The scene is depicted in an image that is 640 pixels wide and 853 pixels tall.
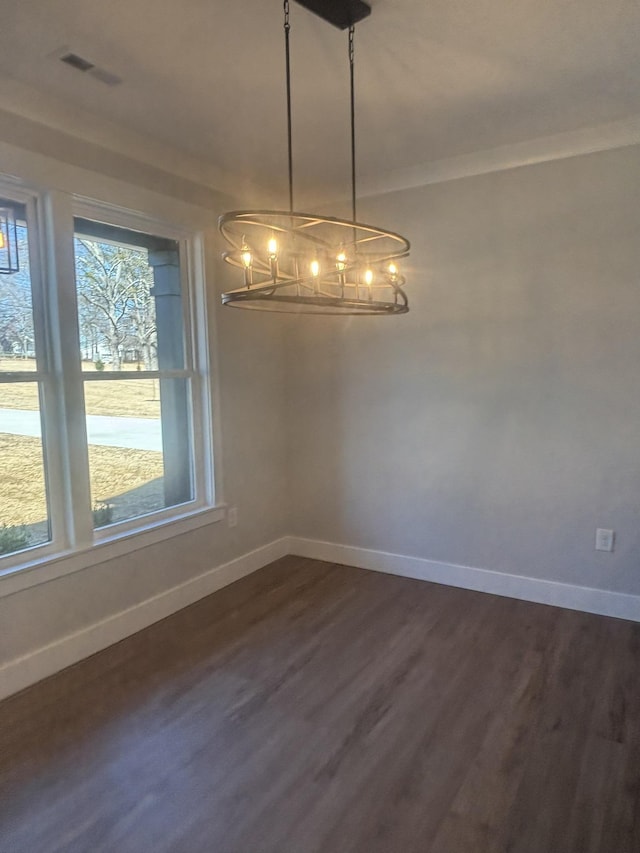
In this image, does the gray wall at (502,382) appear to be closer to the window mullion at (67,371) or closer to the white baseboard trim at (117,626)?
the white baseboard trim at (117,626)

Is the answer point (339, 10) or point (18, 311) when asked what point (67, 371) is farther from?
point (339, 10)

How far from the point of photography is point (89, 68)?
219cm

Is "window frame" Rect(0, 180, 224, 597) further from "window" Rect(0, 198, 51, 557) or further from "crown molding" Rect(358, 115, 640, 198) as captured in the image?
"crown molding" Rect(358, 115, 640, 198)

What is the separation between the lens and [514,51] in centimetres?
211

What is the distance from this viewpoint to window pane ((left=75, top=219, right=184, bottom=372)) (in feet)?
9.05

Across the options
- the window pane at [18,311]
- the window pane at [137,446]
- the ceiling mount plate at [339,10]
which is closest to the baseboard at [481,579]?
the window pane at [137,446]

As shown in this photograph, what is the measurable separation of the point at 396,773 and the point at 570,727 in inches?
29.2

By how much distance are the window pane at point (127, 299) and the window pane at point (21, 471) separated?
373 mm

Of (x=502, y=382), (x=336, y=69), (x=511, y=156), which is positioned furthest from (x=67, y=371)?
(x=511, y=156)

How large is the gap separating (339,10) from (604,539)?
2739mm

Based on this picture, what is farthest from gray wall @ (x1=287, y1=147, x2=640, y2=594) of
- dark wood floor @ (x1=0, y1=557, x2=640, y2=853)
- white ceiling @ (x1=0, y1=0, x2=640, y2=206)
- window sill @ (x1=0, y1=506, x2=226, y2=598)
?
window sill @ (x1=0, y1=506, x2=226, y2=598)

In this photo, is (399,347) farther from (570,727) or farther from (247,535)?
(570,727)

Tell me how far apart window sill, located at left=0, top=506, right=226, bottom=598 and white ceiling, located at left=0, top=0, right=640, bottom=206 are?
2.03 m

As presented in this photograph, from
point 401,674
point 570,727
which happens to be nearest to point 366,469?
point 401,674
